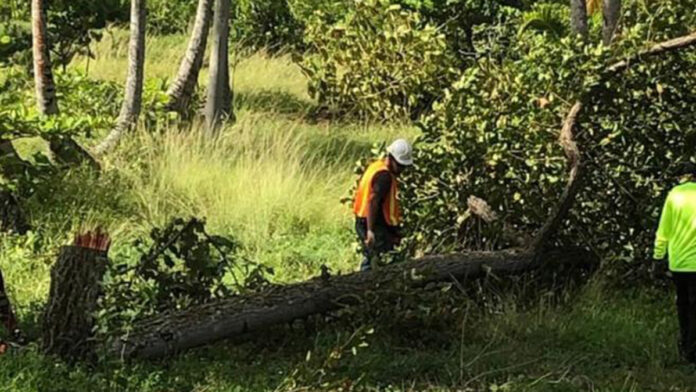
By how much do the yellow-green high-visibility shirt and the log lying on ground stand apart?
4.48 feet

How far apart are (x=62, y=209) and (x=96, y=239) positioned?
178 inches

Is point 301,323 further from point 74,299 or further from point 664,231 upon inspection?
point 664,231

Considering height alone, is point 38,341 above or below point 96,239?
below

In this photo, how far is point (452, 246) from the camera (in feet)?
31.8

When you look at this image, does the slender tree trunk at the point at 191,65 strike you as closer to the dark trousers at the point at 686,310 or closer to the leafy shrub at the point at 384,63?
the leafy shrub at the point at 384,63

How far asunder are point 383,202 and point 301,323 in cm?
181

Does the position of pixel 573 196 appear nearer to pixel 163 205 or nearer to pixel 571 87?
pixel 571 87

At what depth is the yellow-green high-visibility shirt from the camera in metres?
7.70

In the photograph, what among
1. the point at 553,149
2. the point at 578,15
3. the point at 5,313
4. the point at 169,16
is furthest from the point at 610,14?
the point at 169,16

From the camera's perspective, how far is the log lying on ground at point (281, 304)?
20.9 ft

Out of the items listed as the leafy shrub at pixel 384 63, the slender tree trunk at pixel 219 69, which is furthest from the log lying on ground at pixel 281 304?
the slender tree trunk at pixel 219 69

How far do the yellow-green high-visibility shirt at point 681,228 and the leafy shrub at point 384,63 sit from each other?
12.3ft

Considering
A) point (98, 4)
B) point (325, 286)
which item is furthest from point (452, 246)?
point (98, 4)

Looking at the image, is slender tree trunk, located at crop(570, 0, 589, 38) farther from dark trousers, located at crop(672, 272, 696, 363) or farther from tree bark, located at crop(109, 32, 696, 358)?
dark trousers, located at crop(672, 272, 696, 363)
